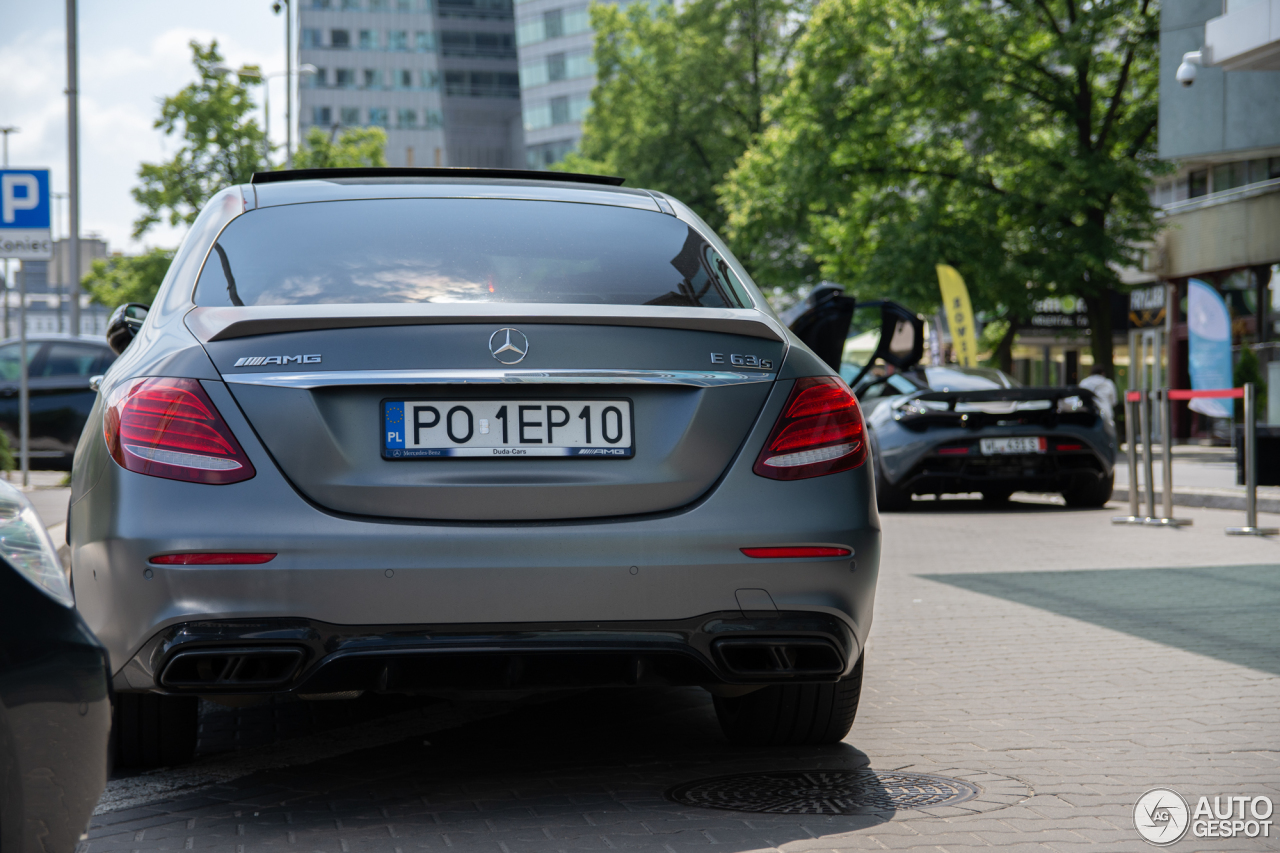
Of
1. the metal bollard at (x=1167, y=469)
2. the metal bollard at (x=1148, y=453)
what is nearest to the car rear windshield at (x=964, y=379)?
the metal bollard at (x=1148, y=453)

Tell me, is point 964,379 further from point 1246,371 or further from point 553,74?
point 553,74

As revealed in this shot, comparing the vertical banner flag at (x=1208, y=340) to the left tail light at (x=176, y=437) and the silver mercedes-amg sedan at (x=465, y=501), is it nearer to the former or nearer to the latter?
the silver mercedes-amg sedan at (x=465, y=501)

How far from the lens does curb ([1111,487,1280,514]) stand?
44.6 feet

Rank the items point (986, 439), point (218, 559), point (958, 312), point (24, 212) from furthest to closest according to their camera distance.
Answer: point (958, 312) → point (24, 212) → point (986, 439) → point (218, 559)

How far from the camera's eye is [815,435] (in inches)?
141

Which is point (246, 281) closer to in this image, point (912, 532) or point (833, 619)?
point (833, 619)

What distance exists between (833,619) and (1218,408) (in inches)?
387

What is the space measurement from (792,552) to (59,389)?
1637 centimetres

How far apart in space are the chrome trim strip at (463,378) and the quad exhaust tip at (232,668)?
0.60 m

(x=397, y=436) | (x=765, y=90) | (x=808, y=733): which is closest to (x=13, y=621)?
(x=397, y=436)

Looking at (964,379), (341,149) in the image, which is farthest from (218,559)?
(341,149)

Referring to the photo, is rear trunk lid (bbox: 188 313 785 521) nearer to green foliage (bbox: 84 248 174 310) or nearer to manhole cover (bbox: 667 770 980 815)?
manhole cover (bbox: 667 770 980 815)

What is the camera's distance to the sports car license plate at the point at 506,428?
11.0ft

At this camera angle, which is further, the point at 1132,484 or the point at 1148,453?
the point at 1132,484
